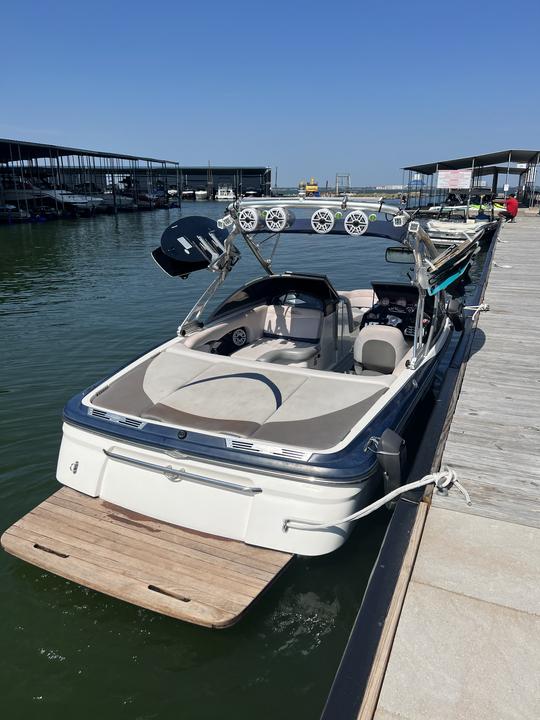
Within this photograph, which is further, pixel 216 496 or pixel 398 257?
pixel 398 257

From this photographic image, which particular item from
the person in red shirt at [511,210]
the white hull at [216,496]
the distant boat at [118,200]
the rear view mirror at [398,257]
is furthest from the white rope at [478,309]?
the distant boat at [118,200]

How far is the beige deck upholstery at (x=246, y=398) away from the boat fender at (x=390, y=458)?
1.09 ft

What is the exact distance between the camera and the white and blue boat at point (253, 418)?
416 centimetres

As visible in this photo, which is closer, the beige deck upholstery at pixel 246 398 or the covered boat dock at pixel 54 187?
the beige deck upholstery at pixel 246 398

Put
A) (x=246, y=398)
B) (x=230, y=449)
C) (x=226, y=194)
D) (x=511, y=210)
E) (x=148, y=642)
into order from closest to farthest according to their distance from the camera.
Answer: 1. (x=148, y=642)
2. (x=230, y=449)
3. (x=246, y=398)
4. (x=511, y=210)
5. (x=226, y=194)

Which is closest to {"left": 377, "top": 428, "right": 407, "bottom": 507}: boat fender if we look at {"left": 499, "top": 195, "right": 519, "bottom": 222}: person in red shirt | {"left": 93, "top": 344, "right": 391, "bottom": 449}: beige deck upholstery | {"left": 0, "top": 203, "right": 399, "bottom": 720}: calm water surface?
{"left": 93, "top": 344, "right": 391, "bottom": 449}: beige deck upholstery

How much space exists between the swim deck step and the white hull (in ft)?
0.43

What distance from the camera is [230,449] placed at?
431 cm

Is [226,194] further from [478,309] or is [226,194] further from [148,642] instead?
[148,642]

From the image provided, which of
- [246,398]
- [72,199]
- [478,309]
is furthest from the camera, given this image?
[72,199]

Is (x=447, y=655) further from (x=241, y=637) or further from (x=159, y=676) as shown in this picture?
(x=159, y=676)

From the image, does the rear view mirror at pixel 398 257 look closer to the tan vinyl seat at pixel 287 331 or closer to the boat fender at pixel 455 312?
the tan vinyl seat at pixel 287 331

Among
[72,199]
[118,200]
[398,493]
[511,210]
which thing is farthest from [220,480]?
[118,200]

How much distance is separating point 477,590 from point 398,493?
0.95 m
